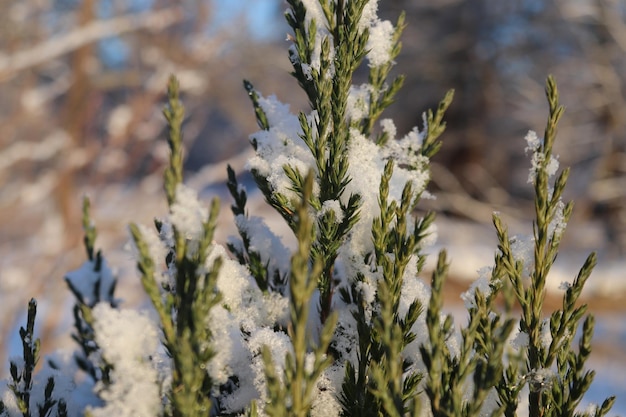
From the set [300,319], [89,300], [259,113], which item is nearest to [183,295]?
[300,319]

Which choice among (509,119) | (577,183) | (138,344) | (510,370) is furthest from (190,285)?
(509,119)

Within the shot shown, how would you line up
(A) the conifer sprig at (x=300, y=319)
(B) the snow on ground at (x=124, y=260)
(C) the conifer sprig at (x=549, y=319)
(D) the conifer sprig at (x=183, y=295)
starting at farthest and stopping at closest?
(B) the snow on ground at (x=124, y=260) → (C) the conifer sprig at (x=549, y=319) → (D) the conifer sprig at (x=183, y=295) → (A) the conifer sprig at (x=300, y=319)

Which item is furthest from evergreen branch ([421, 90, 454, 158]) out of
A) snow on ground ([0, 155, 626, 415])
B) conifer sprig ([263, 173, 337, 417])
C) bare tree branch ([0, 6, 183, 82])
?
bare tree branch ([0, 6, 183, 82])

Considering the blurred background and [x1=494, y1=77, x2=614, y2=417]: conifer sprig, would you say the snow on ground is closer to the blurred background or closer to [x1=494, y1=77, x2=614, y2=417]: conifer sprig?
the blurred background

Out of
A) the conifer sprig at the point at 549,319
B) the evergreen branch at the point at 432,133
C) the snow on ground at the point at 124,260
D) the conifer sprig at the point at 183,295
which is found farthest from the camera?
the snow on ground at the point at 124,260

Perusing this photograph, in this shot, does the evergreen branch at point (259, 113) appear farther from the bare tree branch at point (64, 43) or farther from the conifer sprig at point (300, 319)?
the bare tree branch at point (64, 43)

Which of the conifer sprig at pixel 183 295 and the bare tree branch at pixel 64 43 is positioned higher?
the bare tree branch at pixel 64 43

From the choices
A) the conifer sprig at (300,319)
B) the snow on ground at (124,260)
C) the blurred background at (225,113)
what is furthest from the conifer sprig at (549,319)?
the snow on ground at (124,260)

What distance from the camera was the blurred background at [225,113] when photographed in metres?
5.88

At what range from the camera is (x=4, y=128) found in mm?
5789

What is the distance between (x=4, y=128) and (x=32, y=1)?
185cm

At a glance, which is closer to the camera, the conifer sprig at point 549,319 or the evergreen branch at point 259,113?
the conifer sprig at point 549,319

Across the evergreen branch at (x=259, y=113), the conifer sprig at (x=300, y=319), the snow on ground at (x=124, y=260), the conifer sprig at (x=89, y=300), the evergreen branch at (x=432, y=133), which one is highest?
the snow on ground at (x=124, y=260)

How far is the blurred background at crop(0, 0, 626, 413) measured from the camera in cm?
588
